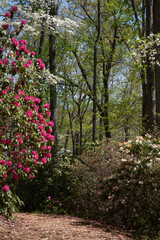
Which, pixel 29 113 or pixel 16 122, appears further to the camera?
pixel 29 113

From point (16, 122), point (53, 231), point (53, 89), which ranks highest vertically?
point (53, 89)

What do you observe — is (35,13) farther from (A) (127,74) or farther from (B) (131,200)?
(A) (127,74)

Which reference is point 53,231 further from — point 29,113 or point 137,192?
point 29,113

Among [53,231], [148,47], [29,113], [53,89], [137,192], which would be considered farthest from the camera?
[53,89]

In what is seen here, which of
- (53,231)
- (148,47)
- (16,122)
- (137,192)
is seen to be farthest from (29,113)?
(148,47)

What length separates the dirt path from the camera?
157 inches

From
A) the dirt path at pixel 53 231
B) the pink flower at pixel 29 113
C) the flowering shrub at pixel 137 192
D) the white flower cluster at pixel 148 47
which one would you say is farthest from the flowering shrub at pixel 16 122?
the white flower cluster at pixel 148 47

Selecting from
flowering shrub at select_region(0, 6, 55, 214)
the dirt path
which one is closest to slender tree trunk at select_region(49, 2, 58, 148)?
flowering shrub at select_region(0, 6, 55, 214)

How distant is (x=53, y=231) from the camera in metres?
4.32

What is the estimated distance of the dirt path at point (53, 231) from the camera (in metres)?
3.99

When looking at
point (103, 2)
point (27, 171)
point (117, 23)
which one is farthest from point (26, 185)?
point (103, 2)

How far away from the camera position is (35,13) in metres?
8.01

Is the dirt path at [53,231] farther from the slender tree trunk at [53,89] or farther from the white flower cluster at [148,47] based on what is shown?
the white flower cluster at [148,47]

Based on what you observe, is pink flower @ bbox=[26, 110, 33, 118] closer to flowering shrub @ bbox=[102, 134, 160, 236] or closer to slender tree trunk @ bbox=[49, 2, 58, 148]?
flowering shrub @ bbox=[102, 134, 160, 236]
